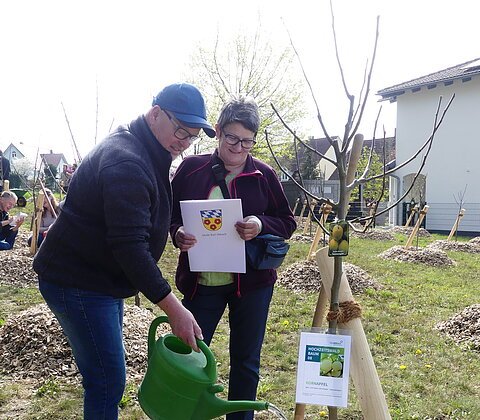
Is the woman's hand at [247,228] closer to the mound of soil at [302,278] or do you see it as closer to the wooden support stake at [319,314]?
the wooden support stake at [319,314]

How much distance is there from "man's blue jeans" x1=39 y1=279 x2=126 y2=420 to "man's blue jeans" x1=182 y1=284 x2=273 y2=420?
0.62 meters

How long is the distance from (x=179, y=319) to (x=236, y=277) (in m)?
0.71

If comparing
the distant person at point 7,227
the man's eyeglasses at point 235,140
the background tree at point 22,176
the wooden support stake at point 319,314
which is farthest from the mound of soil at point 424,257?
the man's eyeglasses at point 235,140

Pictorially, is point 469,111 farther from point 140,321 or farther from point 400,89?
point 140,321

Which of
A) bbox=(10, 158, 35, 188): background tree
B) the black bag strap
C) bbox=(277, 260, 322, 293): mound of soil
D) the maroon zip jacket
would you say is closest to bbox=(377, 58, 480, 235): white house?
bbox=(277, 260, 322, 293): mound of soil

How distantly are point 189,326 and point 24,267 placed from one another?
22.2ft

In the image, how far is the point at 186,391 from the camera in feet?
5.99

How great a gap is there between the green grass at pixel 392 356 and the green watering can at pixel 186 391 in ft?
4.91

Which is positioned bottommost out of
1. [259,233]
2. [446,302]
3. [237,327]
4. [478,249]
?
[478,249]

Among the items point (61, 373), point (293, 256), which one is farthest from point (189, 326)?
point (293, 256)

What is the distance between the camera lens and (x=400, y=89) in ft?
79.7

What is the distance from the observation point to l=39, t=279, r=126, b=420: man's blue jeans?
191cm

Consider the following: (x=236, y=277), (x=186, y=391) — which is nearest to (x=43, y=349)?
(x=236, y=277)

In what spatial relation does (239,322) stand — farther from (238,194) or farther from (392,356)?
(392,356)
